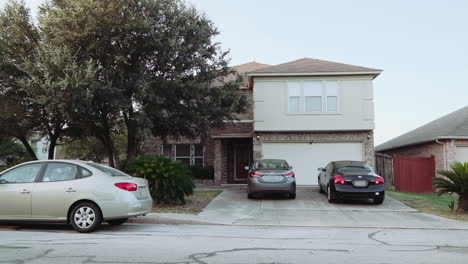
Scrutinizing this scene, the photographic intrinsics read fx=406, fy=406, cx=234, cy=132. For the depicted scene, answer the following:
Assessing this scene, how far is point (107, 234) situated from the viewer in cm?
791

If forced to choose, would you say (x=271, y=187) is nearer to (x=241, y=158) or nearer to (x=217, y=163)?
(x=217, y=163)

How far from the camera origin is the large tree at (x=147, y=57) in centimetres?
1332

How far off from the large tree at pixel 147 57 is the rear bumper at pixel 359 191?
5162 millimetres

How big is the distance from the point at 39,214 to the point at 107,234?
1.48 meters

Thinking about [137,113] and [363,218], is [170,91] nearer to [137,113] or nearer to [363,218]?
[137,113]

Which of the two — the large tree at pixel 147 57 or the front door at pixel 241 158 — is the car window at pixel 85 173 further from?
the front door at pixel 241 158

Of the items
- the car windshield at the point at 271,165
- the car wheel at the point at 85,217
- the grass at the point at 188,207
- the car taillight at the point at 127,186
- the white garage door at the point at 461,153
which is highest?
the white garage door at the point at 461,153

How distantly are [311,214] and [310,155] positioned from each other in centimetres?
833

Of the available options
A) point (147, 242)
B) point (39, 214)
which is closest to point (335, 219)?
point (147, 242)

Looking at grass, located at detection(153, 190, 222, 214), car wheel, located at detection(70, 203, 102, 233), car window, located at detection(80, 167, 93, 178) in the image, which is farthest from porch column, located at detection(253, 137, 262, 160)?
car wheel, located at detection(70, 203, 102, 233)

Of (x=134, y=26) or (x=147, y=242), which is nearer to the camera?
(x=147, y=242)

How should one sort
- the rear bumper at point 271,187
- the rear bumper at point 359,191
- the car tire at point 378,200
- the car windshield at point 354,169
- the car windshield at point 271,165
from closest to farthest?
the rear bumper at point 359,191, the car tire at point 378,200, the car windshield at point 354,169, the rear bumper at point 271,187, the car windshield at point 271,165

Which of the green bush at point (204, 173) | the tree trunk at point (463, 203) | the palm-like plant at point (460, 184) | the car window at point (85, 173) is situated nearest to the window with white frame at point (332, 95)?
the green bush at point (204, 173)

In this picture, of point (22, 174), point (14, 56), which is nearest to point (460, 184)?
point (22, 174)
